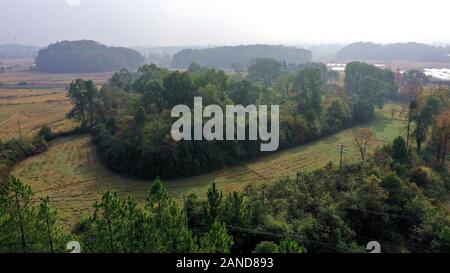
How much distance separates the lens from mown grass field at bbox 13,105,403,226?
18.0 metres

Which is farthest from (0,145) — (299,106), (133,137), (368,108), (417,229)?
(368,108)

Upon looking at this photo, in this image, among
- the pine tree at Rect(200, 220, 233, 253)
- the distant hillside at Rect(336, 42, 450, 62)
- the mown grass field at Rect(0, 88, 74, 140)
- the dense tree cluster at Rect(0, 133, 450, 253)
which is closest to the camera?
the pine tree at Rect(200, 220, 233, 253)

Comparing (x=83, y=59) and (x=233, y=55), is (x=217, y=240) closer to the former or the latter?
(x=233, y=55)

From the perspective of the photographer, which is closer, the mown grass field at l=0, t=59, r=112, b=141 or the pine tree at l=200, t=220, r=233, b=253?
the pine tree at l=200, t=220, r=233, b=253

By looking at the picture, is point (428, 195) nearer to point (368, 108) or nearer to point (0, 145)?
point (368, 108)

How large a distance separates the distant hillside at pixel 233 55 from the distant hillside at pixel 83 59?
13649mm

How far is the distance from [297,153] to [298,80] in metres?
12.1

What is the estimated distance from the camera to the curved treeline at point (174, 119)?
798 inches

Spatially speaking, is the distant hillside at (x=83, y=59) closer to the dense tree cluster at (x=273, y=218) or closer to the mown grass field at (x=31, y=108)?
the mown grass field at (x=31, y=108)

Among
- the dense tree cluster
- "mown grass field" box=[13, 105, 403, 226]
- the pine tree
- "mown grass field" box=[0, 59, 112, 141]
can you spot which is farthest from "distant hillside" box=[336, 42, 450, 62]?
the pine tree

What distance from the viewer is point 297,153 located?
2391 centimetres

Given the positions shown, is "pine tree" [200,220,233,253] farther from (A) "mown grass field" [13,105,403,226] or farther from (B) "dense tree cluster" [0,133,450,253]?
(A) "mown grass field" [13,105,403,226]

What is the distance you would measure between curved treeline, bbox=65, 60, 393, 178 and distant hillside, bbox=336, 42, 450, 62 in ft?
264

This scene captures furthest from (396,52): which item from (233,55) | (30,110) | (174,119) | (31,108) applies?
(174,119)
